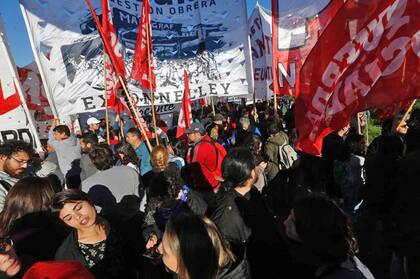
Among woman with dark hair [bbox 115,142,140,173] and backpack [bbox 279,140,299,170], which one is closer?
woman with dark hair [bbox 115,142,140,173]

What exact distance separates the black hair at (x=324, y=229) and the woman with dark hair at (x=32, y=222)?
1.58 m

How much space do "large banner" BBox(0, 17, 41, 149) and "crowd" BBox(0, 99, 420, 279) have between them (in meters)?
0.39

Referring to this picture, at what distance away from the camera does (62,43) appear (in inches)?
220

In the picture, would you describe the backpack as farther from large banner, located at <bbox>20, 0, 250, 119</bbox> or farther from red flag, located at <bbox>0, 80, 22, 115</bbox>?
red flag, located at <bbox>0, 80, 22, 115</bbox>

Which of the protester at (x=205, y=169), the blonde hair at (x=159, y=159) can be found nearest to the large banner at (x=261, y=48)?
the protester at (x=205, y=169)

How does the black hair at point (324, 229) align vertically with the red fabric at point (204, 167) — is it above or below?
above

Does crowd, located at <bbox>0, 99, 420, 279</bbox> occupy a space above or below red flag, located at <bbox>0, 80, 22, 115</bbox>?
below

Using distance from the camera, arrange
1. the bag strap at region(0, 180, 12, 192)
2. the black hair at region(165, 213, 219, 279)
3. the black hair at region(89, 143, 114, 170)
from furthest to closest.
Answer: the black hair at region(89, 143, 114, 170) → the bag strap at region(0, 180, 12, 192) → the black hair at region(165, 213, 219, 279)

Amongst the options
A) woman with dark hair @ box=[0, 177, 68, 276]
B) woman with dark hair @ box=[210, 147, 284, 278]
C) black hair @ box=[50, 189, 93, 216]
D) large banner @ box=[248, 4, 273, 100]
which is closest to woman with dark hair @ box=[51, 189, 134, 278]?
black hair @ box=[50, 189, 93, 216]

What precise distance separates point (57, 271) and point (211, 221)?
780mm

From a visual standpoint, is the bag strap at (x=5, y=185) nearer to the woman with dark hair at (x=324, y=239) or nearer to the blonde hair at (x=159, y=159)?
Answer: the blonde hair at (x=159, y=159)

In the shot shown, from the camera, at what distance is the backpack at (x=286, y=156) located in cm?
491

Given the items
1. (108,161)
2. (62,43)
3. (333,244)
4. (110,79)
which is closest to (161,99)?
(110,79)

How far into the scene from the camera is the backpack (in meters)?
4.91
